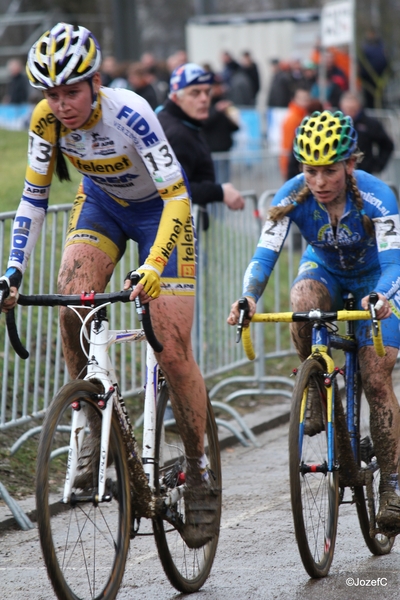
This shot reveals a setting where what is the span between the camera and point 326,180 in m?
4.99

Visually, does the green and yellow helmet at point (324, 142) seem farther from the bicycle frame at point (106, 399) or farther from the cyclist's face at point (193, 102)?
the cyclist's face at point (193, 102)

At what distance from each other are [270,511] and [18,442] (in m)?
1.81

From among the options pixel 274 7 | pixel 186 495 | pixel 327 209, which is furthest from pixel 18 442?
pixel 274 7

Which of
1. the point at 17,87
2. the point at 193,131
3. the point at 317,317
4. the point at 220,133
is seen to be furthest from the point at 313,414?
the point at 17,87

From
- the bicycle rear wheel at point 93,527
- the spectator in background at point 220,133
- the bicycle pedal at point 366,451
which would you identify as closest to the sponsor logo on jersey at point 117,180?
the bicycle rear wheel at point 93,527

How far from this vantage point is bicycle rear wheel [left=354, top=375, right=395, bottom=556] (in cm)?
509

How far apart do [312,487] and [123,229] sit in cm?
146

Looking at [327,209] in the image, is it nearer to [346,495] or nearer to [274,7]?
[346,495]

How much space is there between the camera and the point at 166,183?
453 cm

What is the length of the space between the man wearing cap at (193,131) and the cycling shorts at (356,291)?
2527mm

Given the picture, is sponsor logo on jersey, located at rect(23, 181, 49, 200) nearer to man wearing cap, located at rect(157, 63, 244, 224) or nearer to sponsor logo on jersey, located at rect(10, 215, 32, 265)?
sponsor logo on jersey, located at rect(10, 215, 32, 265)

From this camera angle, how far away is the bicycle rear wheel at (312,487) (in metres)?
4.51

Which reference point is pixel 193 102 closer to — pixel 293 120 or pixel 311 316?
pixel 311 316

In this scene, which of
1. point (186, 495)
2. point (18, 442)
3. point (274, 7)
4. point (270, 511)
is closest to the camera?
point (186, 495)
